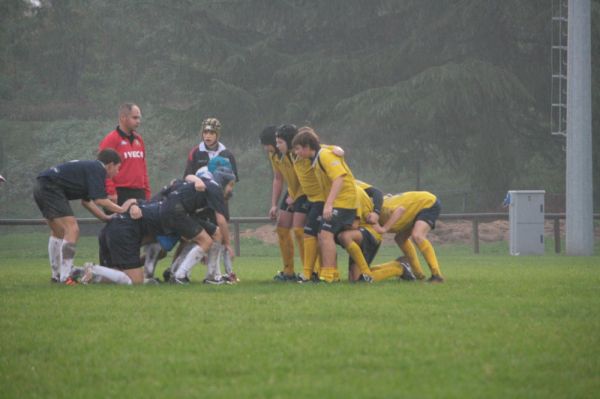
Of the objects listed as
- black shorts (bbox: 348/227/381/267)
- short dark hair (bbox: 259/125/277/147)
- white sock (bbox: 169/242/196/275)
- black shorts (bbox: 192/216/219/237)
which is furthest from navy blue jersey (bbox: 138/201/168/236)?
black shorts (bbox: 348/227/381/267)

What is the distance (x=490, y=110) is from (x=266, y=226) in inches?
311

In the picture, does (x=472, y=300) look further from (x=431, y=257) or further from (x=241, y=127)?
(x=241, y=127)

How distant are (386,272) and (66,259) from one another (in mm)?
3544

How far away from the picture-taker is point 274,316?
29.0ft

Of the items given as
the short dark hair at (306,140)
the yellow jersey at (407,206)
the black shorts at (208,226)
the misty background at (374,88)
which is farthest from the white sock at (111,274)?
the misty background at (374,88)

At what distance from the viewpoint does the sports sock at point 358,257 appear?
1233 cm

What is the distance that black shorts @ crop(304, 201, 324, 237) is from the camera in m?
12.7

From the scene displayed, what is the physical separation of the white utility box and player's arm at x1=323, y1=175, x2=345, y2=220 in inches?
517

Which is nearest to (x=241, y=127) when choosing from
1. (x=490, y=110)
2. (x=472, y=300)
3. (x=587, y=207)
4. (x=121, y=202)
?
(x=490, y=110)

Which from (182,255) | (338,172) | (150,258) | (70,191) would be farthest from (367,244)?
(70,191)

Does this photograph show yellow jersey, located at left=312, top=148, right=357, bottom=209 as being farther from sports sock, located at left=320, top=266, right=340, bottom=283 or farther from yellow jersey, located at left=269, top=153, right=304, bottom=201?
yellow jersey, located at left=269, top=153, right=304, bottom=201

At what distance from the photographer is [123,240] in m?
12.3

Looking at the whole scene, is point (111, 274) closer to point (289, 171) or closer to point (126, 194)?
point (126, 194)

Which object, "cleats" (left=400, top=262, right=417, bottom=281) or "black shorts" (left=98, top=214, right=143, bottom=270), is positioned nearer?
"black shorts" (left=98, top=214, right=143, bottom=270)
